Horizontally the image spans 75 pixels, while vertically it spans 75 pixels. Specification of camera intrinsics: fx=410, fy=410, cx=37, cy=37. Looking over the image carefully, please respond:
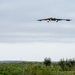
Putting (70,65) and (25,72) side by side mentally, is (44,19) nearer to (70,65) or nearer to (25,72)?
(25,72)

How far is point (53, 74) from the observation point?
57625mm

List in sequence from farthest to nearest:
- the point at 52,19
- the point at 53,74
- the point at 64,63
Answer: the point at 64,63, the point at 53,74, the point at 52,19

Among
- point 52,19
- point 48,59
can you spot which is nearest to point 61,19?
point 52,19

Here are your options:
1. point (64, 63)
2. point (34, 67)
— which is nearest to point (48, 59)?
point (64, 63)

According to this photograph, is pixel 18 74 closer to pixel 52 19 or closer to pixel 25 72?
pixel 25 72

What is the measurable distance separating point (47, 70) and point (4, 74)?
6149 millimetres

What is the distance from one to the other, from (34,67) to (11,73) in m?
3.53

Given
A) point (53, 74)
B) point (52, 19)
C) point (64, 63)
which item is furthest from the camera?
point (64, 63)

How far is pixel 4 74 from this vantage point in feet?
191

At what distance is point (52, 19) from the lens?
29.2m

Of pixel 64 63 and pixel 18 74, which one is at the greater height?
pixel 64 63

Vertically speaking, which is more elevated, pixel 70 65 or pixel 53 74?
pixel 70 65

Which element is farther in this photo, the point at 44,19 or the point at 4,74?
the point at 4,74

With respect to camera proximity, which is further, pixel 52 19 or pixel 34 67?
pixel 34 67
